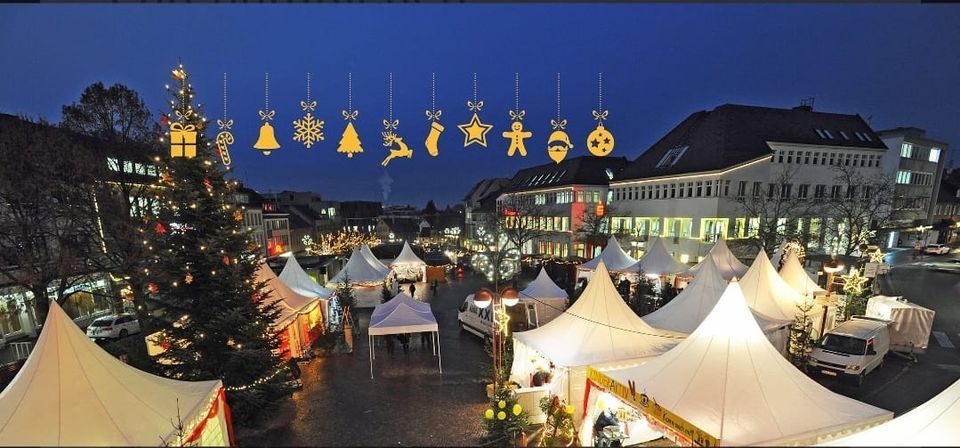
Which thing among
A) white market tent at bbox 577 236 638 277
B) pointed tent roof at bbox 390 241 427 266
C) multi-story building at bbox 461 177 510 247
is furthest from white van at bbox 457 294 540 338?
multi-story building at bbox 461 177 510 247

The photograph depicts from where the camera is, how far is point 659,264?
19438 millimetres

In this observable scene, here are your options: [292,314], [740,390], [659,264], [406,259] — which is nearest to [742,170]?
[659,264]

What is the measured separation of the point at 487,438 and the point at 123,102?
1609 centimetres

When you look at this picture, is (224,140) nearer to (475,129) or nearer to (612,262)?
(475,129)

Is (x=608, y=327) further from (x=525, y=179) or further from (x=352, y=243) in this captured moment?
(x=525, y=179)

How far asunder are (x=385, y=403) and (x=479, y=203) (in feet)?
147

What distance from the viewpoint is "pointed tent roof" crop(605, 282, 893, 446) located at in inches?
204

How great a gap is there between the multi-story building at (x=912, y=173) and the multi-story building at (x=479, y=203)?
36.0 m

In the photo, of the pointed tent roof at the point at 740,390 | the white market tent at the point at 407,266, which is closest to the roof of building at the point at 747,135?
the white market tent at the point at 407,266

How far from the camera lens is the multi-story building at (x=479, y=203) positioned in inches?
1901

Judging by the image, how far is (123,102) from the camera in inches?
505

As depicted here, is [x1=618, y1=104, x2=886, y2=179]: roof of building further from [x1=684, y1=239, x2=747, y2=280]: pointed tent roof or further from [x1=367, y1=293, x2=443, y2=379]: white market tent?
[x1=367, y1=293, x2=443, y2=379]: white market tent

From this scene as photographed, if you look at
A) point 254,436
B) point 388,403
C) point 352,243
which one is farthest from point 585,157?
point 254,436

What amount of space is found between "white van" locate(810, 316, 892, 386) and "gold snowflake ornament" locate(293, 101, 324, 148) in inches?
573
